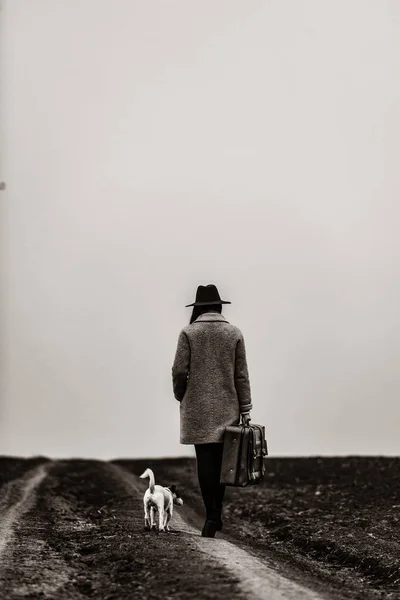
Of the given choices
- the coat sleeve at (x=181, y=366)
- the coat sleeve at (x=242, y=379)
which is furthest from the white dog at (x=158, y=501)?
the coat sleeve at (x=242, y=379)

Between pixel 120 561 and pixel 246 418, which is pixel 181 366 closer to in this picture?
pixel 246 418

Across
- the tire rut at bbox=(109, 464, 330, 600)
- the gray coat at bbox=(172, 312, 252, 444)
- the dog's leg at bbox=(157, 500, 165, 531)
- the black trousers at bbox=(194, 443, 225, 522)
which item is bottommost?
the tire rut at bbox=(109, 464, 330, 600)

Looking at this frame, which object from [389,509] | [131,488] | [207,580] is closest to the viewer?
[207,580]

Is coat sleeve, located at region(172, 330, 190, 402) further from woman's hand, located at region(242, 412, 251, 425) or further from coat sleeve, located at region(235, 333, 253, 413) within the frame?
woman's hand, located at region(242, 412, 251, 425)

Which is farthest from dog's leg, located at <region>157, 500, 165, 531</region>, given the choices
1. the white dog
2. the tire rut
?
the tire rut

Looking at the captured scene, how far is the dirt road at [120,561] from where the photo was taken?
844 cm

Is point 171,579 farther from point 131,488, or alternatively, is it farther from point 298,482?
point 298,482

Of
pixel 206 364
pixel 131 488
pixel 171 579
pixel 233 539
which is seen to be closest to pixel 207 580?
pixel 171 579

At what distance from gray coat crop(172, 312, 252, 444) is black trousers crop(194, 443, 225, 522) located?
0.13 meters

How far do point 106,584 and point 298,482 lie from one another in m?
15.1

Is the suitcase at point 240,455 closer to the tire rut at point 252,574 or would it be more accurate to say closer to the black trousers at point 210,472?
the black trousers at point 210,472

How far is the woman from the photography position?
443 inches

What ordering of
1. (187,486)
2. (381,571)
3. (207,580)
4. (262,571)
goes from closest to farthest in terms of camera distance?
1. (207,580)
2. (262,571)
3. (381,571)
4. (187,486)

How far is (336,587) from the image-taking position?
380 inches
